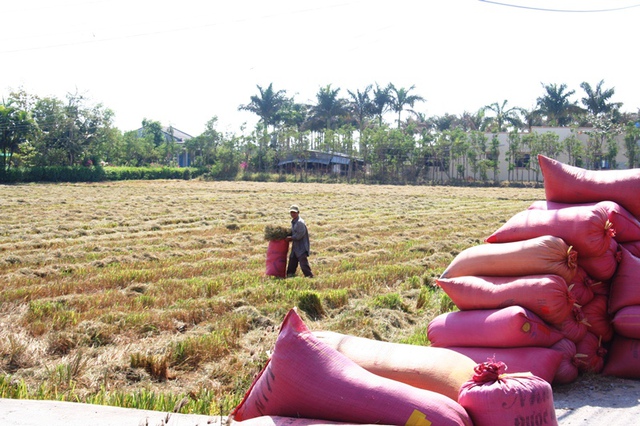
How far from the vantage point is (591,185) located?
5762 millimetres

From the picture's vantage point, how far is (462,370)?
12.5 feet

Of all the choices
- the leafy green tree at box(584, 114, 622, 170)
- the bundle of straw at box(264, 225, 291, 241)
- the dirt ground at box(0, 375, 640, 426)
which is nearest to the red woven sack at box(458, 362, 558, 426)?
the dirt ground at box(0, 375, 640, 426)

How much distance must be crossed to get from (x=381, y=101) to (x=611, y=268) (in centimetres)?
6484

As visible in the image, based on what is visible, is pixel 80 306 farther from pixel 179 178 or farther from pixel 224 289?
pixel 179 178

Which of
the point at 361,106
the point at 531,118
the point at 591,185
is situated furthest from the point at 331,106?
the point at 591,185

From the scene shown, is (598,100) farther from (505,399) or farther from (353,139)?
(505,399)

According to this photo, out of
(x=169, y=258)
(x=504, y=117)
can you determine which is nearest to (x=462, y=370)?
(x=169, y=258)

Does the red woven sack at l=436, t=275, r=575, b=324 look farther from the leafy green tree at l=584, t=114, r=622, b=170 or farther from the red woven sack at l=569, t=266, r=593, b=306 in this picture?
the leafy green tree at l=584, t=114, r=622, b=170

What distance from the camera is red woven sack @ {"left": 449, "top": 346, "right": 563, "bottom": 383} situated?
457cm

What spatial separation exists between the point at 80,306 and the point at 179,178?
181 feet

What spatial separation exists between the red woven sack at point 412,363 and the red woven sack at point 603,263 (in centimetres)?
199

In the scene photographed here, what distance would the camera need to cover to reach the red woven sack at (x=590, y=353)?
5137 millimetres

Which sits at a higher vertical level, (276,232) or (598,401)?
(276,232)

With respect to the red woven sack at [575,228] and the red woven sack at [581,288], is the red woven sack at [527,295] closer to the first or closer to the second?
the red woven sack at [581,288]
